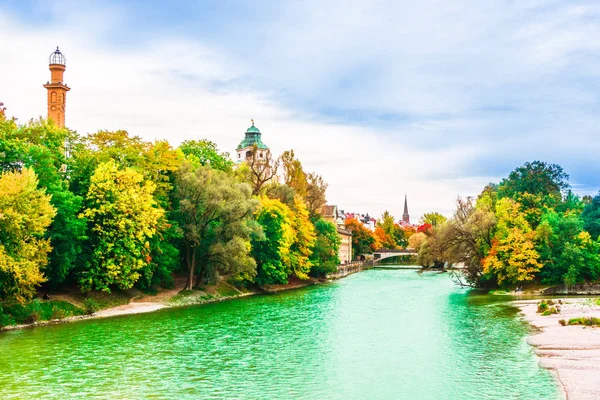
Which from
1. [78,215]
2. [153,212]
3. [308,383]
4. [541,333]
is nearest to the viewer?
[308,383]

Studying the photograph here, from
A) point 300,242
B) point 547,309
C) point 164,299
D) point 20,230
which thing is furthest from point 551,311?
point 300,242

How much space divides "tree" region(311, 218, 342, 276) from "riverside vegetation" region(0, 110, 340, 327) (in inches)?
667

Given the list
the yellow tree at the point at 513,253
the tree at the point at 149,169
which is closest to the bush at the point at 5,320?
the tree at the point at 149,169

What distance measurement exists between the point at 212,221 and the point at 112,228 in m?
15.1

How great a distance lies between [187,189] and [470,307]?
92.7 ft

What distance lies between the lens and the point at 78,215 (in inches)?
2005

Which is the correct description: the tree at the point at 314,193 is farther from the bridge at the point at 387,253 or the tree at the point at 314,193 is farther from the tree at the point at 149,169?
the bridge at the point at 387,253

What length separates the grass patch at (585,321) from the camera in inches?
1664

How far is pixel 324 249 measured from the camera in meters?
96.2

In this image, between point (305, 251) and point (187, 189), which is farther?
point (305, 251)

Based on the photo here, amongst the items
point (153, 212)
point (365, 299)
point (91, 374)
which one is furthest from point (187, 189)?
point (91, 374)

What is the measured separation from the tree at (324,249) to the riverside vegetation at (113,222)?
16.9 m

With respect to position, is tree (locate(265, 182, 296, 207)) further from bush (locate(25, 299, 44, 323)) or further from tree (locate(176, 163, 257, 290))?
bush (locate(25, 299, 44, 323))

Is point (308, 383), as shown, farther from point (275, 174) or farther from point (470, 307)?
point (275, 174)
